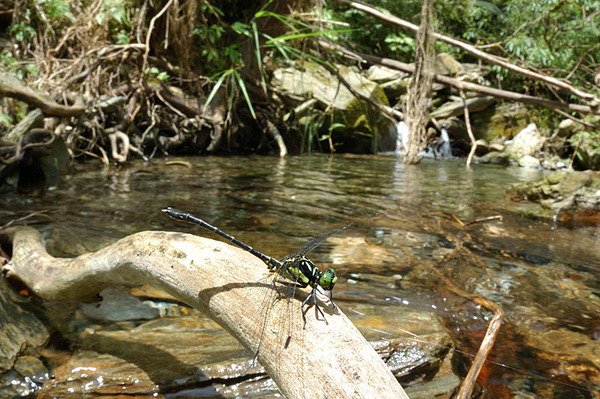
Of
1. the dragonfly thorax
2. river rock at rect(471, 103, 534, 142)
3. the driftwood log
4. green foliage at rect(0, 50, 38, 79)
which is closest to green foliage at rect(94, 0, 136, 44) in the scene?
green foliage at rect(0, 50, 38, 79)

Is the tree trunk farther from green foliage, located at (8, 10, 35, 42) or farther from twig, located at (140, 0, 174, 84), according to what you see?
green foliage, located at (8, 10, 35, 42)

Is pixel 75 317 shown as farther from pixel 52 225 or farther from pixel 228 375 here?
pixel 52 225

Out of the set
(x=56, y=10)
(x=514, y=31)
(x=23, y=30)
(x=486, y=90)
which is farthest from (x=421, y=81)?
(x=23, y=30)

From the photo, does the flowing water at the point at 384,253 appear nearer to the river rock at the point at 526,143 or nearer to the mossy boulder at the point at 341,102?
the mossy boulder at the point at 341,102

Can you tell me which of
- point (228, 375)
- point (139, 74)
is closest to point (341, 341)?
point (228, 375)

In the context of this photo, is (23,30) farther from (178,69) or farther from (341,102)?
(341,102)

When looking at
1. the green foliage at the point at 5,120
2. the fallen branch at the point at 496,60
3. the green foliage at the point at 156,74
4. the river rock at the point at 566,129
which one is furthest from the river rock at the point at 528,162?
the green foliage at the point at 5,120
